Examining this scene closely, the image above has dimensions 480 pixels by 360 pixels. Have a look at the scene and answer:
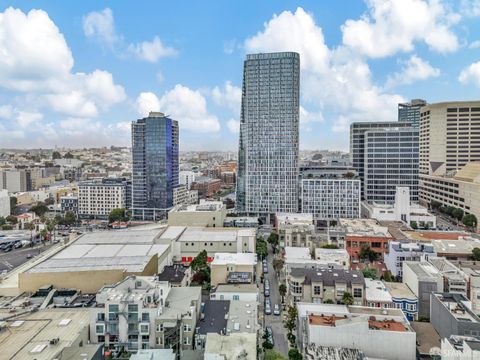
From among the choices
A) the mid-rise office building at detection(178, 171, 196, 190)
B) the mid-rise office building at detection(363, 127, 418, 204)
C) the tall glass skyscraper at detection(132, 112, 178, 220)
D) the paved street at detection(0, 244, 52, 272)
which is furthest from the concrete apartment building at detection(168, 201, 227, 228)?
the mid-rise office building at detection(178, 171, 196, 190)

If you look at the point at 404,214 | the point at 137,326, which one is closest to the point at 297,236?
the point at 404,214

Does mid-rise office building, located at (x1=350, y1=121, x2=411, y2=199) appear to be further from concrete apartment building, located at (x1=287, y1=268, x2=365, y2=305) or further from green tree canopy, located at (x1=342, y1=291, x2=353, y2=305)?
green tree canopy, located at (x1=342, y1=291, x2=353, y2=305)

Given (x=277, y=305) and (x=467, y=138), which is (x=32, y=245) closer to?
(x=277, y=305)

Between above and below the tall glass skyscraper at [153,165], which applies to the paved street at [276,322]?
below

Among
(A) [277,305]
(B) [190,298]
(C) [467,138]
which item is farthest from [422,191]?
(B) [190,298]

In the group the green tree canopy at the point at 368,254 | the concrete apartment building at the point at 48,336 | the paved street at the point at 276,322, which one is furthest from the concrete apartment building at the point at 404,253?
the concrete apartment building at the point at 48,336

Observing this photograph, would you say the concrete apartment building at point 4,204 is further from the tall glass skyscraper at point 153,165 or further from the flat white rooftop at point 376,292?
the flat white rooftop at point 376,292
